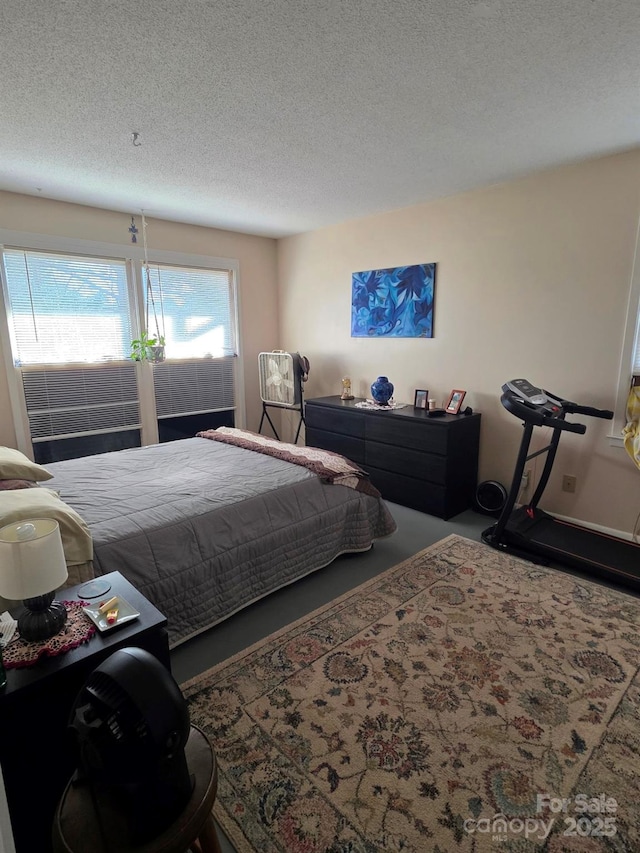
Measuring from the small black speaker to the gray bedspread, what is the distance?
3.42 ft

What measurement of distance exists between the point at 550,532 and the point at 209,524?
7.57 ft

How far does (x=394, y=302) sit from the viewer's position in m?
4.28

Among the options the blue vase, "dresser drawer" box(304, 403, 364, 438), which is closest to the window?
"dresser drawer" box(304, 403, 364, 438)

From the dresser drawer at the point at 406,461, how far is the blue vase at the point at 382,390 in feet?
1.48

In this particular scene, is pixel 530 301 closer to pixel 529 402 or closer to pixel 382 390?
pixel 529 402

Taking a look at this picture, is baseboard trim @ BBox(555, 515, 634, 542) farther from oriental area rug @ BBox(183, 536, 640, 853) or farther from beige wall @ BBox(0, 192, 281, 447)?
beige wall @ BBox(0, 192, 281, 447)

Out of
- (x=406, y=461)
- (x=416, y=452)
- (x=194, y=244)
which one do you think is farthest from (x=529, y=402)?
(x=194, y=244)

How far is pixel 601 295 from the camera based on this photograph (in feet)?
10.1

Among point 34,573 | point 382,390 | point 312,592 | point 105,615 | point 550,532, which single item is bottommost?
point 312,592

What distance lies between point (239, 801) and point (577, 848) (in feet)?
3.36

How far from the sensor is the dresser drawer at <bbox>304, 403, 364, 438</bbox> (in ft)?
13.5

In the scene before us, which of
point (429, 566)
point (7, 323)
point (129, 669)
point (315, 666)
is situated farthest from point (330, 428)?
point (129, 669)

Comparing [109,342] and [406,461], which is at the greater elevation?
[109,342]

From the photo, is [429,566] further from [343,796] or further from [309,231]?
[309,231]
